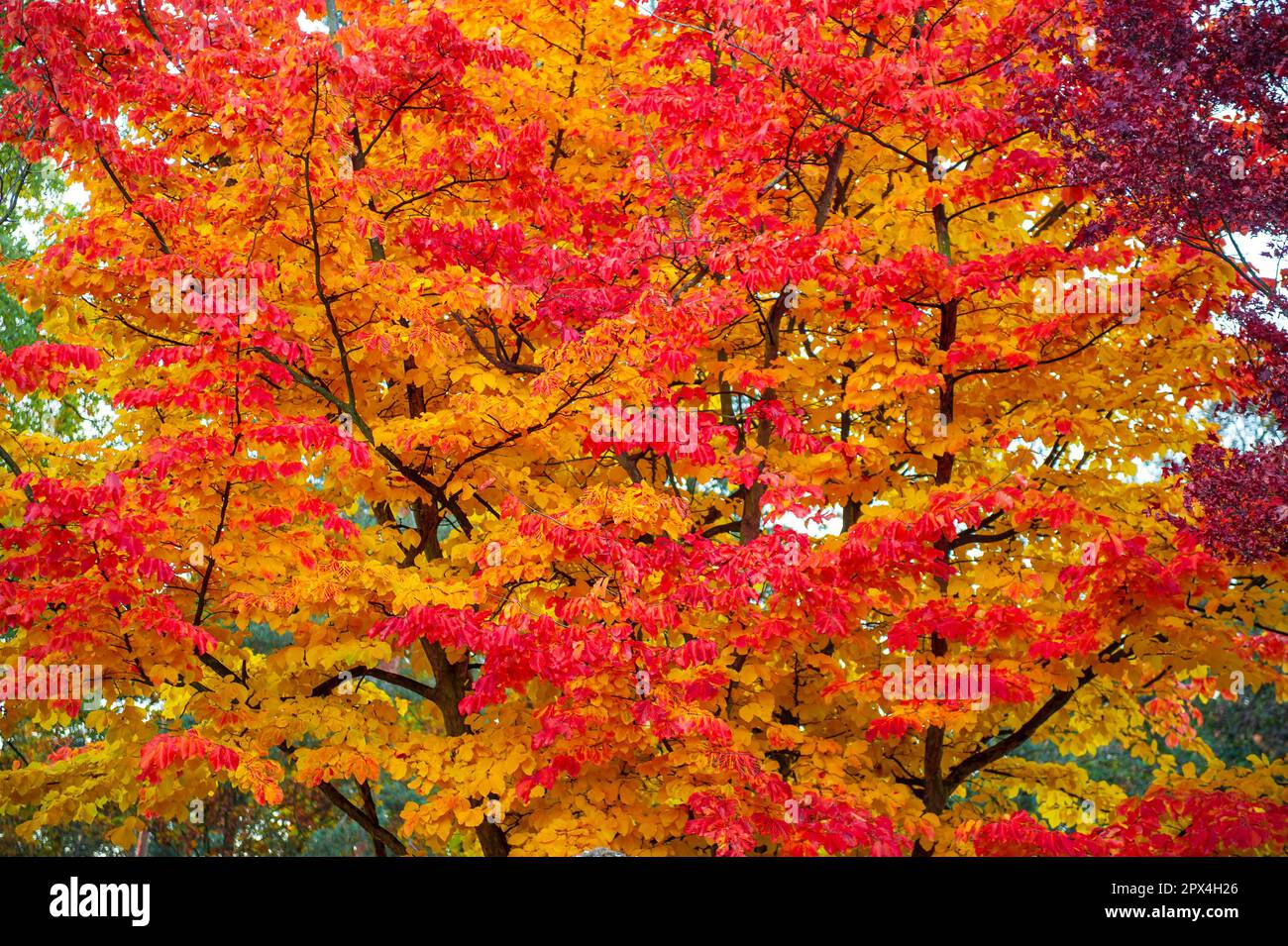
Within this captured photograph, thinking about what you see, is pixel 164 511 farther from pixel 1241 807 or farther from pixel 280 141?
pixel 1241 807

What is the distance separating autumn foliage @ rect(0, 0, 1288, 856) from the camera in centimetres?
741

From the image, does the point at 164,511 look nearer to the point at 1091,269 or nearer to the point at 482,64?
the point at 482,64

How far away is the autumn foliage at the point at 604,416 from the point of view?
24.3 ft

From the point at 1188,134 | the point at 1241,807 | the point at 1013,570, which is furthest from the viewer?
the point at 1013,570

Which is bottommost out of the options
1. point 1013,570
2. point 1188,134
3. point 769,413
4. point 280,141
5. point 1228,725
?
point 1228,725

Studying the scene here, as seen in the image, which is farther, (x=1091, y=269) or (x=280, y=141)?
(x=1091, y=269)

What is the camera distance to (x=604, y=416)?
779 centimetres

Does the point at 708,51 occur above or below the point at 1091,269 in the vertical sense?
above

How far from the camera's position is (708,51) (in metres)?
9.11
